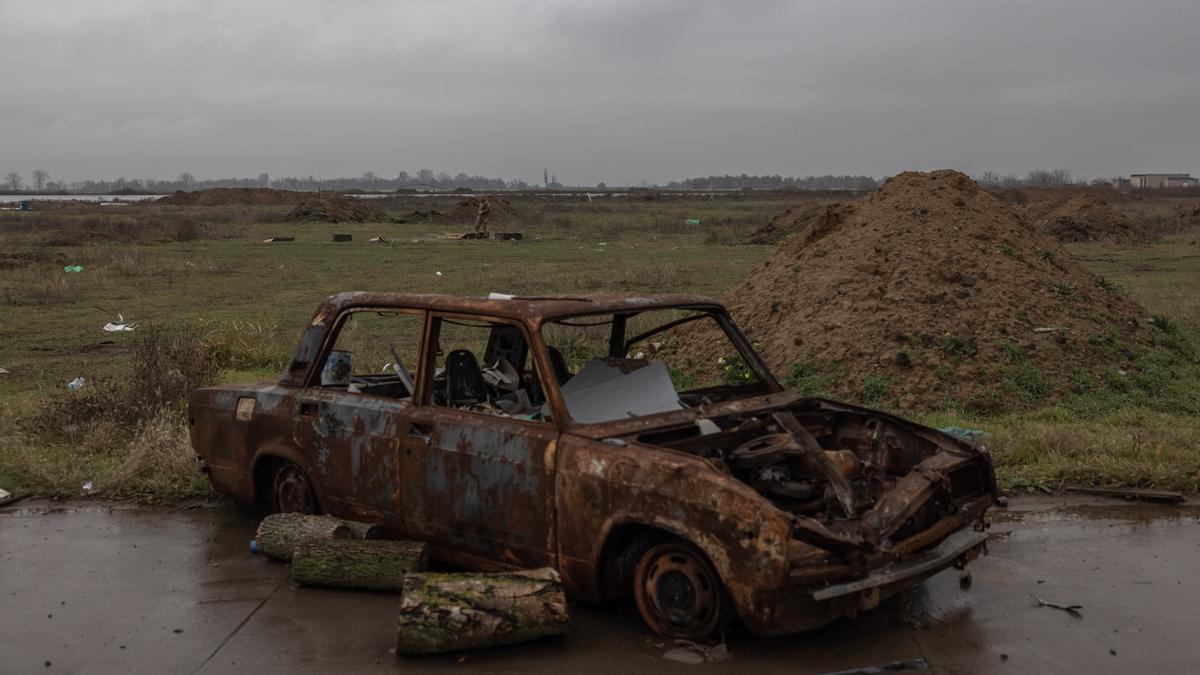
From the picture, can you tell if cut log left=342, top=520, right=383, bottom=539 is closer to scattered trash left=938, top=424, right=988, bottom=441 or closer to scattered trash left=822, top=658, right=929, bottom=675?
scattered trash left=822, top=658, right=929, bottom=675

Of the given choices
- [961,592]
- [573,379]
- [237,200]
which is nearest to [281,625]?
[573,379]

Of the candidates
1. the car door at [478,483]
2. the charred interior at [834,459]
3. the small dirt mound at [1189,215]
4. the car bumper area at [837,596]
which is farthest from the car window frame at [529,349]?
the small dirt mound at [1189,215]

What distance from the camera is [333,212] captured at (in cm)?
5700

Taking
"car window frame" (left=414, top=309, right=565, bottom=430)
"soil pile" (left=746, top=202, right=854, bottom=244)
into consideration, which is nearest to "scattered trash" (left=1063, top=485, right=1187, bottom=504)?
"car window frame" (left=414, top=309, right=565, bottom=430)

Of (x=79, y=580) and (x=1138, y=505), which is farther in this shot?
(x=1138, y=505)

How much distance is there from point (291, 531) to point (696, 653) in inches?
96.5

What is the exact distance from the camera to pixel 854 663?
4477mm

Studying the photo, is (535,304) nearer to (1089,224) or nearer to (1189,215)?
(1089,224)

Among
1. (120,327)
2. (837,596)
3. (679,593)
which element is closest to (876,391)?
(679,593)

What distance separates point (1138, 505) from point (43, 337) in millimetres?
14631

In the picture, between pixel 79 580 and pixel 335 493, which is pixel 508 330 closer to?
pixel 335 493

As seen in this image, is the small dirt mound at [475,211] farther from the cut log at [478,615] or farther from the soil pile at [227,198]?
the cut log at [478,615]

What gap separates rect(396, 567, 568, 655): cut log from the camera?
459 cm

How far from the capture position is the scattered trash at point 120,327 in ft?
53.6
